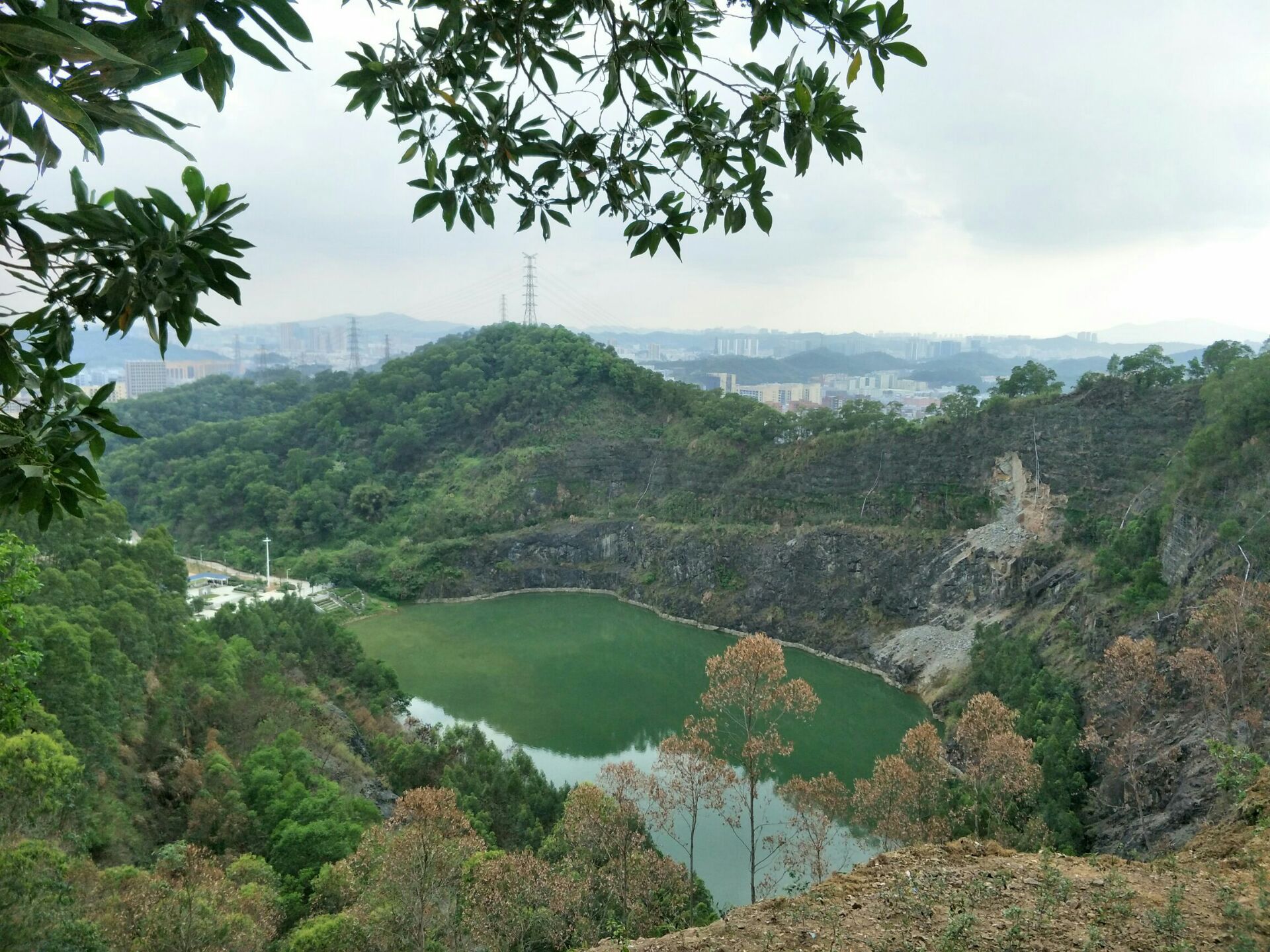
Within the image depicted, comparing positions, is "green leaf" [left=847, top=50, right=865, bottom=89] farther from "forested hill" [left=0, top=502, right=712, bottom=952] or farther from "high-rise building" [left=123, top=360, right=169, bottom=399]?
"high-rise building" [left=123, top=360, right=169, bottom=399]

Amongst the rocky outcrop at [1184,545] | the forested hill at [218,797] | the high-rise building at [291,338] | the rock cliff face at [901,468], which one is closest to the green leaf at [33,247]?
the forested hill at [218,797]

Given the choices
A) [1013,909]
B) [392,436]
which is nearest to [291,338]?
[392,436]

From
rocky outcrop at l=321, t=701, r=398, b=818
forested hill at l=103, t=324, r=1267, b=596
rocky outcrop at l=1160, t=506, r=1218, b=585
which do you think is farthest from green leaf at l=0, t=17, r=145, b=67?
forested hill at l=103, t=324, r=1267, b=596

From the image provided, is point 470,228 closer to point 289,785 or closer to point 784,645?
point 289,785

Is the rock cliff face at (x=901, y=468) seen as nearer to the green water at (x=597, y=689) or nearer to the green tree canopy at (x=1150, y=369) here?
the green tree canopy at (x=1150, y=369)

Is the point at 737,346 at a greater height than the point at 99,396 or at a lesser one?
greater

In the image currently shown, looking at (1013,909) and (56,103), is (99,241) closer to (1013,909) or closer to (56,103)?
(56,103)
